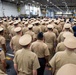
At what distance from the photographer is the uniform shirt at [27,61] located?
142 inches

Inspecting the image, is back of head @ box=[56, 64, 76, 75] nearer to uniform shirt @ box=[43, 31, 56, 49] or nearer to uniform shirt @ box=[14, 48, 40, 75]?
uniform shirt @ box=[14, 48, 40, 75]

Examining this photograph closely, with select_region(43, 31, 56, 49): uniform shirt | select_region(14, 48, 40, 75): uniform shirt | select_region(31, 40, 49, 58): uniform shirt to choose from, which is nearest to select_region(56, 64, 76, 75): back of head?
select_region(14, 48, 40, 75): uniform shirt

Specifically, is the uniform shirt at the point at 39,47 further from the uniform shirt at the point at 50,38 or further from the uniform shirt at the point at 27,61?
the uniform shirt at the point at 50,38

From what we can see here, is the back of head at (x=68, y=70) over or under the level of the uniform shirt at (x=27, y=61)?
over

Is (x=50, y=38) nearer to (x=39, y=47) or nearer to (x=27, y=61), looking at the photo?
(x=39, y=47)

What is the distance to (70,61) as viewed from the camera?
10.7 ft

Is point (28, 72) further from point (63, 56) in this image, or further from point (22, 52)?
point (63, 56)

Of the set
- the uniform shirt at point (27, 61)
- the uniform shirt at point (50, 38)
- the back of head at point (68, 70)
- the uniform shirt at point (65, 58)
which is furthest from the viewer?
the uniform shirt at point (50, 38)

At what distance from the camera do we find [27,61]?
361 centimetres

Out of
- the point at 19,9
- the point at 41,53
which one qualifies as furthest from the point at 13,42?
the point at 19,9

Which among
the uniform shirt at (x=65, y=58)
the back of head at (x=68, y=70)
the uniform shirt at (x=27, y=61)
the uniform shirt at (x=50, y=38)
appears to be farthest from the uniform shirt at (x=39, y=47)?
the back of head at (x=68, y=70)

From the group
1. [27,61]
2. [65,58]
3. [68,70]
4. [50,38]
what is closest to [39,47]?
[27,61]

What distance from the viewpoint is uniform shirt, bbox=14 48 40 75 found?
3.61 meters

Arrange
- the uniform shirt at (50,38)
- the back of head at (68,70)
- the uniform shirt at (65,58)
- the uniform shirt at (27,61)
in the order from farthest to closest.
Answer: the uniform shirt at (50,38) < the uniform shirt at (27,61) < the uniform shirt at (65,58) < the back of head at (68,70)
